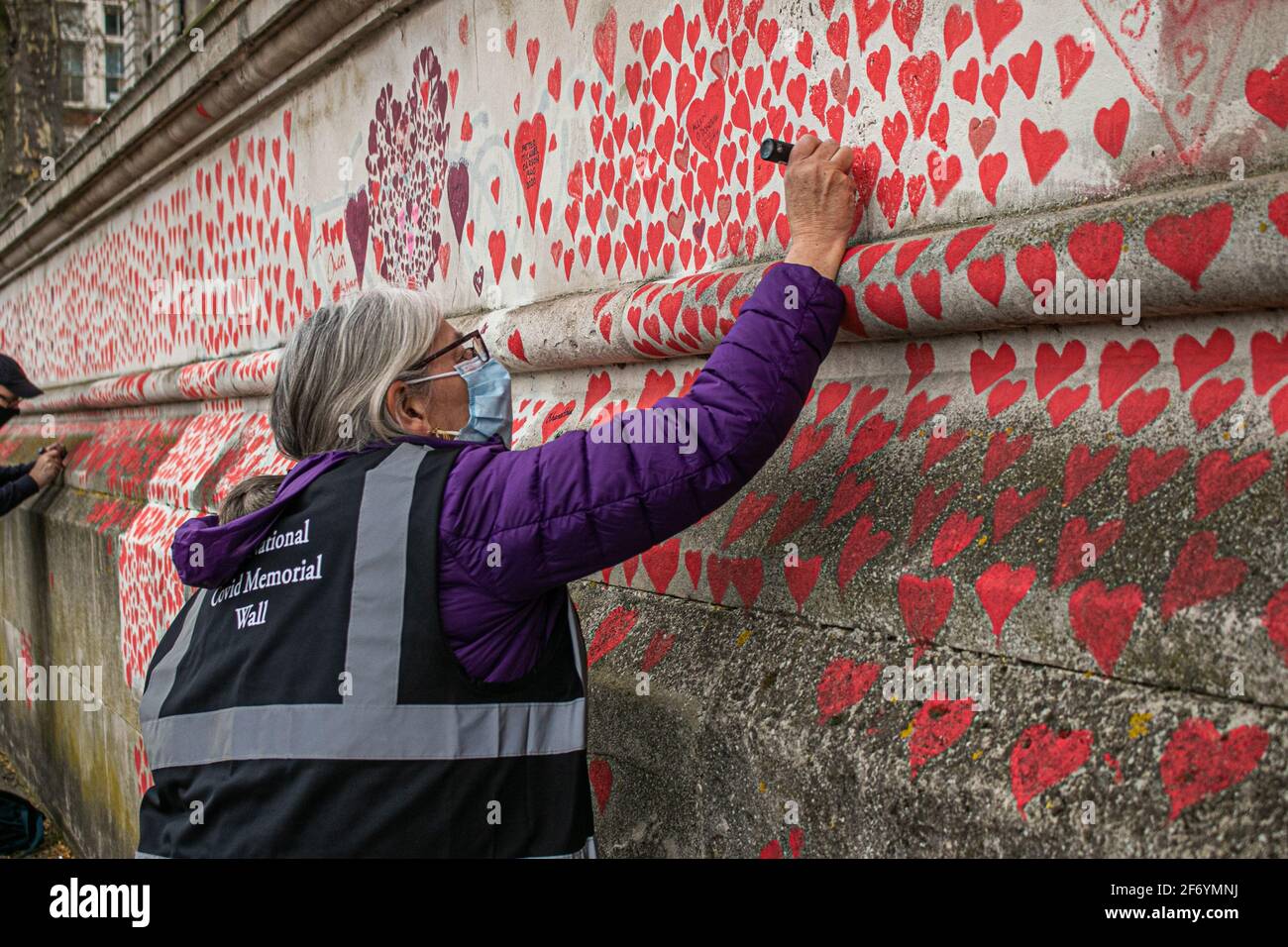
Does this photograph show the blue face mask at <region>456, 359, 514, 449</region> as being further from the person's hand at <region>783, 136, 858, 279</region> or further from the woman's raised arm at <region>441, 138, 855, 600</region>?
the person's hand at <region>783, 136, 858, 279</region>

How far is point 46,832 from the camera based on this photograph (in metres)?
7.26

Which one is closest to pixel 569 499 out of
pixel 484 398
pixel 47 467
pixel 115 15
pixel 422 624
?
pixel 422 624

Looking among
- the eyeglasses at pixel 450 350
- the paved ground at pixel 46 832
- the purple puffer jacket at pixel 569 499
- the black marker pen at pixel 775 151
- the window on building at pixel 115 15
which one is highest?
the window on building at pixel 115 15

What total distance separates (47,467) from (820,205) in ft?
21.2

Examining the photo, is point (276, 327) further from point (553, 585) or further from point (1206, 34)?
point (1206, 34)

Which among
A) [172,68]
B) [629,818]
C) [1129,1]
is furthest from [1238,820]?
[172,68]

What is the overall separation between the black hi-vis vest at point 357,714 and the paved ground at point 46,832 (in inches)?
216

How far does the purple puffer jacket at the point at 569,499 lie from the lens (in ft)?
6.12

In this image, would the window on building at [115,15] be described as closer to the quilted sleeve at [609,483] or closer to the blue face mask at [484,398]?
the blue face mask at [484,398]

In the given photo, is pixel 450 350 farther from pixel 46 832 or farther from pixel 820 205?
pixel 46 832

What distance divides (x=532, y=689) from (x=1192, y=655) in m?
0.94

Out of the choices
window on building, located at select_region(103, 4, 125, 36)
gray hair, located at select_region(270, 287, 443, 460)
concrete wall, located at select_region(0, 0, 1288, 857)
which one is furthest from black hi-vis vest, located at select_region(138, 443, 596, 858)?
window on building, located at select_region(103, 4, 125, 36)

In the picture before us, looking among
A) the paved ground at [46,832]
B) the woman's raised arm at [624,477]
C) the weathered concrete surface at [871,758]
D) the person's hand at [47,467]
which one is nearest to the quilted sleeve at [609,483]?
the woman's raised arm at [624,477]

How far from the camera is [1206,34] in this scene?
1662 mm
